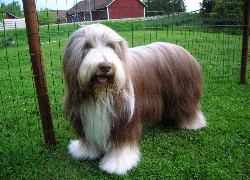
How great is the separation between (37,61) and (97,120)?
94 cm

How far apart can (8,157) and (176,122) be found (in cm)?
223

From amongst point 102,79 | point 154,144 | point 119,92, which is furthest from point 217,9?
point 102,79

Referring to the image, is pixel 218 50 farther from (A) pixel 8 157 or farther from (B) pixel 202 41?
(A) pixel 8 157

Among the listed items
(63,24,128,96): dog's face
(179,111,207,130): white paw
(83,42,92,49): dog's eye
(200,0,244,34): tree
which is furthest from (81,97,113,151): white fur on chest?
(200,0,244,34): tree

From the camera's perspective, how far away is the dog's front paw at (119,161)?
3271 mm

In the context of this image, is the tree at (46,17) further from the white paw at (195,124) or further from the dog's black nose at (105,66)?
the white paw at (195,124)

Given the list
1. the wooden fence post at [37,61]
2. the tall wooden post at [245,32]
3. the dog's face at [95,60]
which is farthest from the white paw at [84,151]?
the tall wooden post at [245,32]

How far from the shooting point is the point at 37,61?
3.30 metres

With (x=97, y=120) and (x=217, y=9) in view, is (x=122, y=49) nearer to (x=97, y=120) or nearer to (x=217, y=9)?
(x=97, y=120)

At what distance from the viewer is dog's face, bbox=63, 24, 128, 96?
8.58 ft

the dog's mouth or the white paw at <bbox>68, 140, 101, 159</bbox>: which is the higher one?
the dog's mouth

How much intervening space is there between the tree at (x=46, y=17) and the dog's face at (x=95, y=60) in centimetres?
85

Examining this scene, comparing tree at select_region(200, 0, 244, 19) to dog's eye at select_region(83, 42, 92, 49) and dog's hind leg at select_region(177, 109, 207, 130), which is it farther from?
dog's eye at select_region(83, 42, 92, 49)

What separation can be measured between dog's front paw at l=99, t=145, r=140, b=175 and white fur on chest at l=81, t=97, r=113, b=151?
130 millimetres
